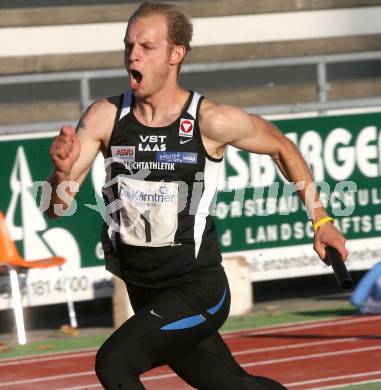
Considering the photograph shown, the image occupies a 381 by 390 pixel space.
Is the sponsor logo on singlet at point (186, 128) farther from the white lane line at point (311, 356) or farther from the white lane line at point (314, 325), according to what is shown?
the white lane line at point (314, 325)

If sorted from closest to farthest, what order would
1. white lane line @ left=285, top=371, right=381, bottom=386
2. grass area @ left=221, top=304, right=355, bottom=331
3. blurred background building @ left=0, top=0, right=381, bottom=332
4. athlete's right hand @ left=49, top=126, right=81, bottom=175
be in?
athlete's right hand @ left=49, top=126, right=81, bottom=175 → white lane line @ left=285, top=371, right=381, bottom=386 → grass area @ left=221, top=304, right=355, bottom=331 → blurred background building @ left=0, top=0, right=381, bottom=332

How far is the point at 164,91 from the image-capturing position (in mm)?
5805

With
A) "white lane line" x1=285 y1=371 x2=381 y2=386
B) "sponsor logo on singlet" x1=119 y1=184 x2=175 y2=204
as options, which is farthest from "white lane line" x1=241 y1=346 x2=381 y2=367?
"sponsor logo on singlet" x1=119 y1=184 x2=175 y2=204

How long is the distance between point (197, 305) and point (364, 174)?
624 centimetres

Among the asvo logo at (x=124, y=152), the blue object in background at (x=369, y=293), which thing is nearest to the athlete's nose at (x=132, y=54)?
the asvo logo at (x=124, y=152)

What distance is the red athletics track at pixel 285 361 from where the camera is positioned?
28.0 feet

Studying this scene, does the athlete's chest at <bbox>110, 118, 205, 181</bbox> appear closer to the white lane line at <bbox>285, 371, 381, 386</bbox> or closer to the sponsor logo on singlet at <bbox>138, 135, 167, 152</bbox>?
the sponsor logo on singlet at <bbox>138, 135, 167, 152</bbox>

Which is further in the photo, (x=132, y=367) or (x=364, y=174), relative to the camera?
(x=364, y=174)

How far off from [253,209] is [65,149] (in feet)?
20.1

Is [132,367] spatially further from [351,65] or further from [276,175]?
[351,65]

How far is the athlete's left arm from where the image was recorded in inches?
227

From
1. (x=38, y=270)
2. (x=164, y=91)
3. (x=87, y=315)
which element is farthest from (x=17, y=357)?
(x=164, y=91)

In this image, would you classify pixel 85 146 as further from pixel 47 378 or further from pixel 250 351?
pixel 250 351

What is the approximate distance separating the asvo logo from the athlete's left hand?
Result: 33.9 inches
